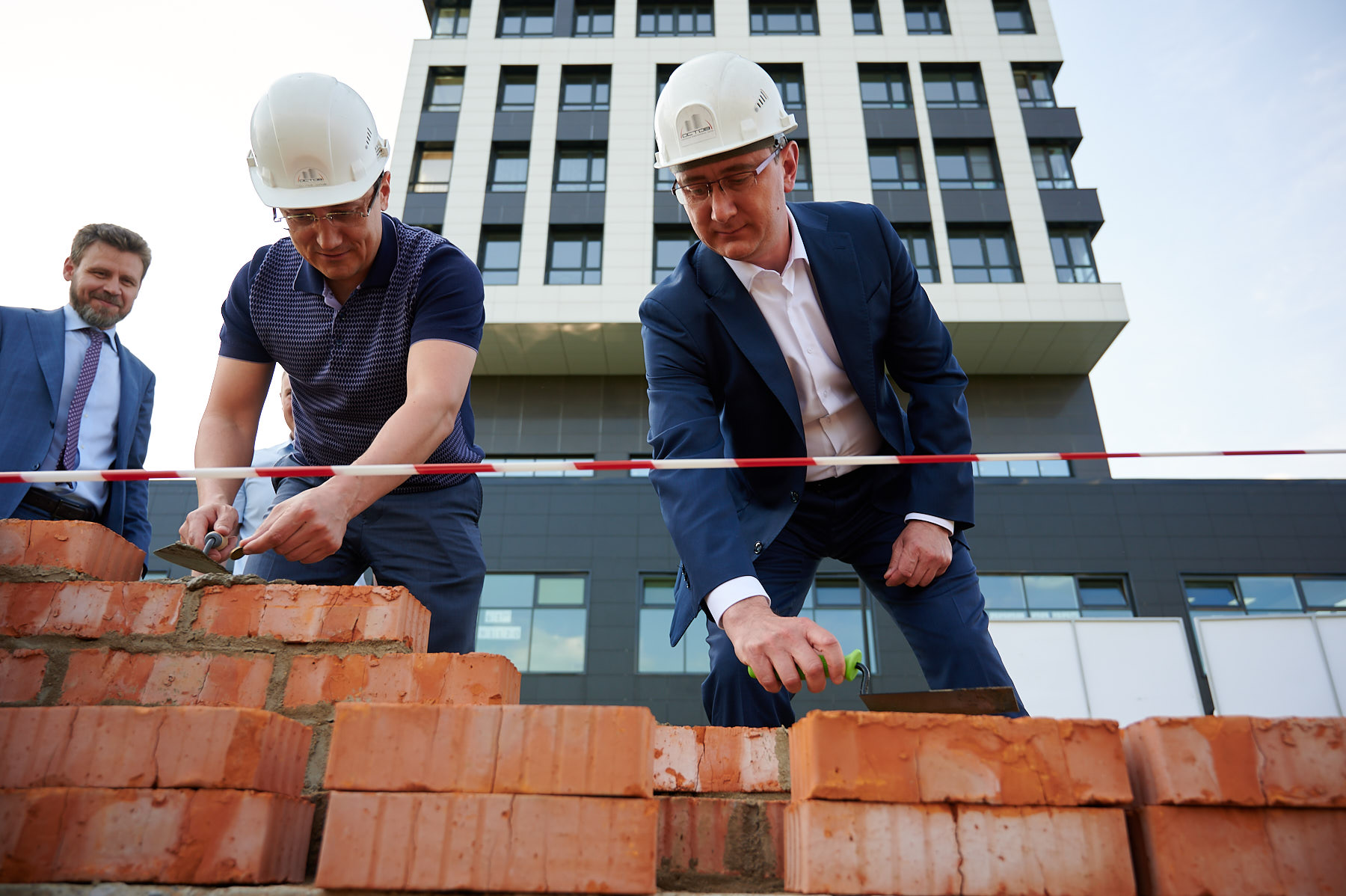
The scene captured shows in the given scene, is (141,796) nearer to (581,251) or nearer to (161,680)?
(161,680)

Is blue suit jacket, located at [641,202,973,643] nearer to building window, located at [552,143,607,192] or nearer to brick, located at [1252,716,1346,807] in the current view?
brick, located at [1252,716,1346,807]

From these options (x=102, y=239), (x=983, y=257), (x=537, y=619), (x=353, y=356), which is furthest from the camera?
(x=983, y=257)

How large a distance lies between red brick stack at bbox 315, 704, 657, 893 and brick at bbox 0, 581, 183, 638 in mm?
973

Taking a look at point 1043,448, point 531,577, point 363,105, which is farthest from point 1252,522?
point 363,105

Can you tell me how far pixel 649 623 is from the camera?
579 inches

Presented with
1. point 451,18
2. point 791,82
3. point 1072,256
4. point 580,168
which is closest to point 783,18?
point 791,82

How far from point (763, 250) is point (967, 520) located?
37.5 inches

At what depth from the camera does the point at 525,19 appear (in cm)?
2156

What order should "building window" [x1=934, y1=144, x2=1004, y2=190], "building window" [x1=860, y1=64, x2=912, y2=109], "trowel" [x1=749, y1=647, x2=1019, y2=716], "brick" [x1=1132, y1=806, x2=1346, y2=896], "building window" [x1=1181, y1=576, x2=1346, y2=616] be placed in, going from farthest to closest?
1. "building window" [x1=860, y1=64, x2=912, y2=109]
2. "building window" [x1=934, y1=144, x2=1004, y2=190]
3. "building window" [x1=1181, y1=576, x2=1346, y2=616]
4. "trowel" [x1=749, y1=647, x2=1019, y2=716]
5. "brick" [x1=1132, y1=806, x2=1346, y2=896]

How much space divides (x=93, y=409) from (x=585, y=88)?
1930 cm

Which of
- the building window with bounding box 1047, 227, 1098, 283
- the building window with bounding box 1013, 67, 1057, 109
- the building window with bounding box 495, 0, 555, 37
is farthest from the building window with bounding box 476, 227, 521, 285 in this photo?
the building window with bounding box 1013, 67, 1057, 109

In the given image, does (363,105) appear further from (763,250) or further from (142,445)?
(142,445)

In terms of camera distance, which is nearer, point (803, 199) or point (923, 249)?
Answer: point (923, 249)

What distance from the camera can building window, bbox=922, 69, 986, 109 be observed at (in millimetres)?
20000
